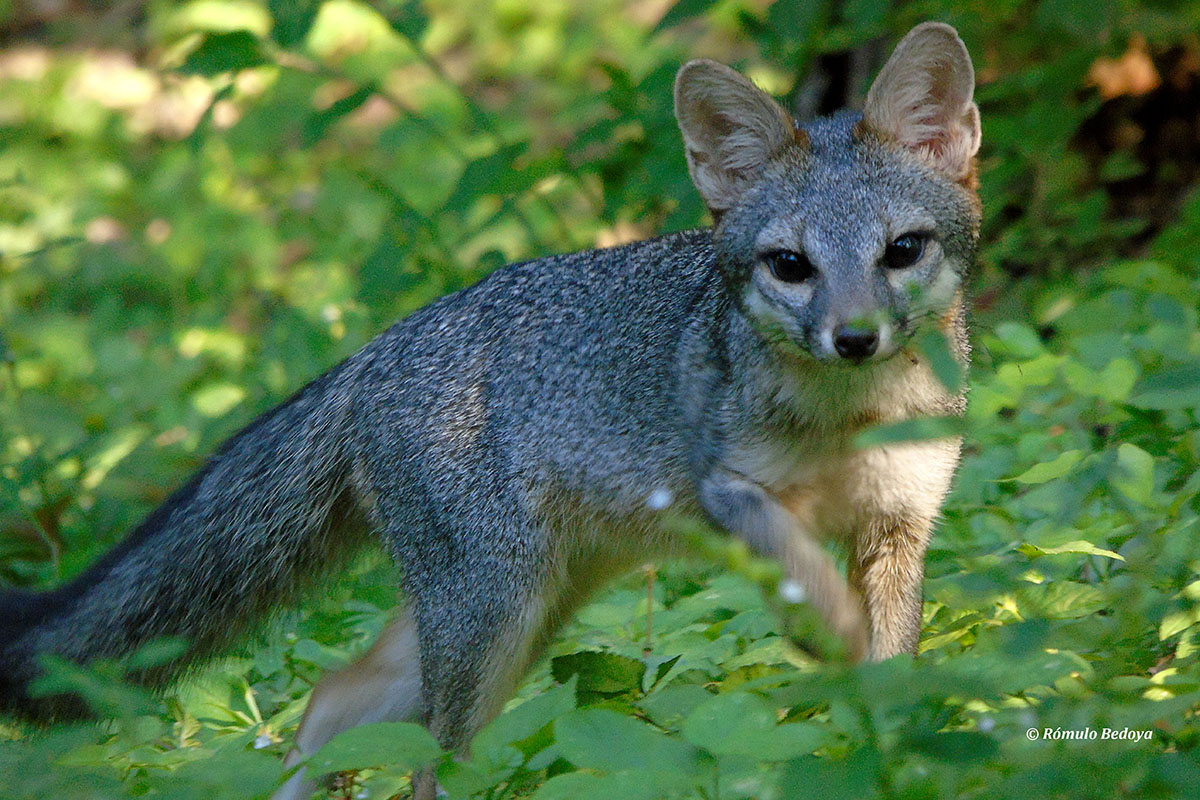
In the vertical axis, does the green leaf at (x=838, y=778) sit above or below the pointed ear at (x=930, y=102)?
below

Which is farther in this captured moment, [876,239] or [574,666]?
[574,666]

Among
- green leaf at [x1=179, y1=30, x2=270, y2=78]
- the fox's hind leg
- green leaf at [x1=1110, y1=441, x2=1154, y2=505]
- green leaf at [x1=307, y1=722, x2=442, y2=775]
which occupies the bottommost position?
the fox's hind leg

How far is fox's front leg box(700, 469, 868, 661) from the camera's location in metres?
3.24

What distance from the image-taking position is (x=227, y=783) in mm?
2625

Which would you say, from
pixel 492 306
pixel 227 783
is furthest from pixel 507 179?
pixel 227 783

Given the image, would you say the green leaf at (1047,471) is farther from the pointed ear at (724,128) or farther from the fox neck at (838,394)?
the pointed ear at (724,128)

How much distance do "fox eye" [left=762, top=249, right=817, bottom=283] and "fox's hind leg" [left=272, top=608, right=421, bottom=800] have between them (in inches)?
61.1

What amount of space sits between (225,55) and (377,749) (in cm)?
398

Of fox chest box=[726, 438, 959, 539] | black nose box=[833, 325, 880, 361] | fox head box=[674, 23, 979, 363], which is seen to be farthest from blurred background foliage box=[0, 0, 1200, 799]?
fox head box=[674, 23, 979, 363]

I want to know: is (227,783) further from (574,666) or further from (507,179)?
(507,179)

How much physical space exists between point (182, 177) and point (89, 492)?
4.72 m

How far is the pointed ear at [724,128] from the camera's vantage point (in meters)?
3.71

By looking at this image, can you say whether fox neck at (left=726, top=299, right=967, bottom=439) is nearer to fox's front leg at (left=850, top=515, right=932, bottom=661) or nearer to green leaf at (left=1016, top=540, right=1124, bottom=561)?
fox's front leg at (left=850, top=515, right=932, bottom=661)

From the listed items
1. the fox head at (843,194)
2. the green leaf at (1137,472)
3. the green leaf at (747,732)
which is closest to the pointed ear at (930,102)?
the fox head at (843,194)
